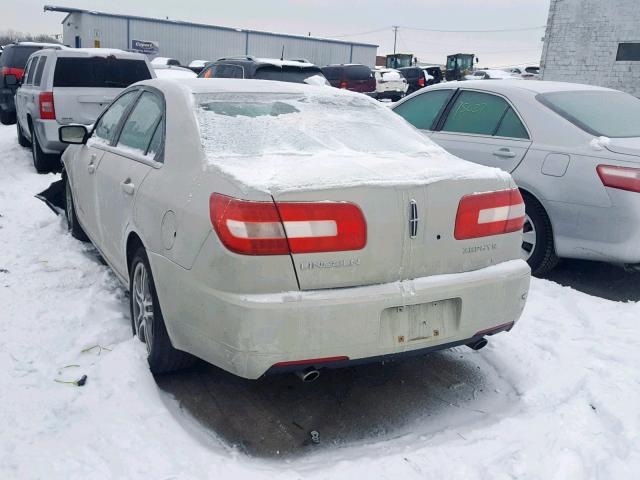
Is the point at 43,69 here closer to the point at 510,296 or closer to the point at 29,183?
the point at 29,183

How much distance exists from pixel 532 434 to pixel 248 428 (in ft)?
4.21

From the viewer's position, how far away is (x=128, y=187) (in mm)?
3459

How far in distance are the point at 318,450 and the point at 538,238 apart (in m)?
3.09

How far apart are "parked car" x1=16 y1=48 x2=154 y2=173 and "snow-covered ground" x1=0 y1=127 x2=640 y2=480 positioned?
4.83m

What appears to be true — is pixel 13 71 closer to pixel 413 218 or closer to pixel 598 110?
pixel 598 110

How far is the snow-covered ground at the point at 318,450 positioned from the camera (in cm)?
250

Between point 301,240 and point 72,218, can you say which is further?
point 72,218

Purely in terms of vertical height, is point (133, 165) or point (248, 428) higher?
point (133, 165)

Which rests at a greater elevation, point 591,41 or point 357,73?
point 591,41

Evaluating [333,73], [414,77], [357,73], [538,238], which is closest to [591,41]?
[357,73]

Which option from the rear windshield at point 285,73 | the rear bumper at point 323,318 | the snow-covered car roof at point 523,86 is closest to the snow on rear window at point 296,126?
the rear bumper at point 323,318

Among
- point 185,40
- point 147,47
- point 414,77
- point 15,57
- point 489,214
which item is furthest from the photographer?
point 185,40

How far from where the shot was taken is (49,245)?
17.6ft

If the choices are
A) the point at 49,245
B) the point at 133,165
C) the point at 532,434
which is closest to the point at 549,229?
the point at 532,434
